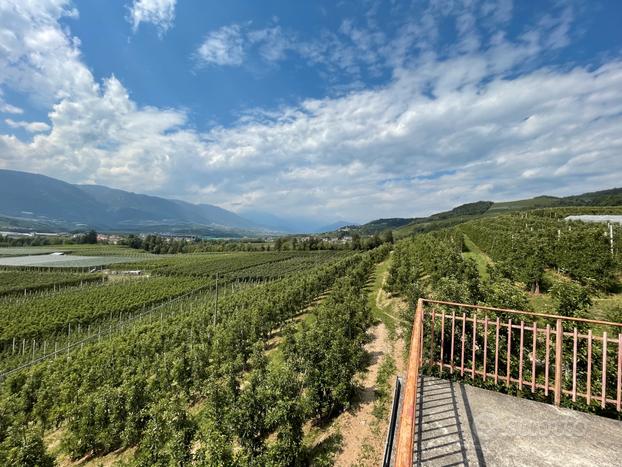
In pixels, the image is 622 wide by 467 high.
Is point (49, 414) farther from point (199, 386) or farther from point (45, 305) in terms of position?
point (45, 305)

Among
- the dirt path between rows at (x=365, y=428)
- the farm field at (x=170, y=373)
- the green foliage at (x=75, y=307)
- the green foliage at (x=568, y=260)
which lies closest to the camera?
the dirt path between rows at (x=365, y=428)

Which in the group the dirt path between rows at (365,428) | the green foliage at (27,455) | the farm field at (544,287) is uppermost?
the farm field at (544,287)

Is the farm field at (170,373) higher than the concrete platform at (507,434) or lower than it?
lower

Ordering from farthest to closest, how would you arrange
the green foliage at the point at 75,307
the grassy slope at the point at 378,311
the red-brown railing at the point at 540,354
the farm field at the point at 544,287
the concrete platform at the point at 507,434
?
the green foliage at the point at 75,307, the grassy slope at the point at 378,311, the farm field at the point at 544,287, the red-brown railing at the point at 540,354, the concrete platform at the point at 507,434

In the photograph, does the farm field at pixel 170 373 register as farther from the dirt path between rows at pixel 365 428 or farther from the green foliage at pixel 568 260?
the green foliage at pixel 568 260

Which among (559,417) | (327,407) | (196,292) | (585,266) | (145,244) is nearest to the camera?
(559,417)

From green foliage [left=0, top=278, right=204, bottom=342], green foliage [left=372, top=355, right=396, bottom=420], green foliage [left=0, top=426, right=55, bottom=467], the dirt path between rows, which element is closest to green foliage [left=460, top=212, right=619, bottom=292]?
the dirt path between rows

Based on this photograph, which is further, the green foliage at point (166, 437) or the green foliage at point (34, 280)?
the green foliage at point (34, 280)

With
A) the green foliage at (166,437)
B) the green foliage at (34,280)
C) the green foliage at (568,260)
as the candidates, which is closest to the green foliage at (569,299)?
the green foliage at (568,260)

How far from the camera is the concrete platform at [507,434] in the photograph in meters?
4.61

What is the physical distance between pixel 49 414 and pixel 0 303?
159 ft

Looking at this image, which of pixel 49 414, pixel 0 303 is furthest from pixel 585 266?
pixel 0 303

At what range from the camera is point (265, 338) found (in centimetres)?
2950

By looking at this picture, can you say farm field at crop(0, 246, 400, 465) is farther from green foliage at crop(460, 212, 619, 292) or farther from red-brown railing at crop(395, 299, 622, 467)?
green foliage at crop(460, 212, 619, 292)
